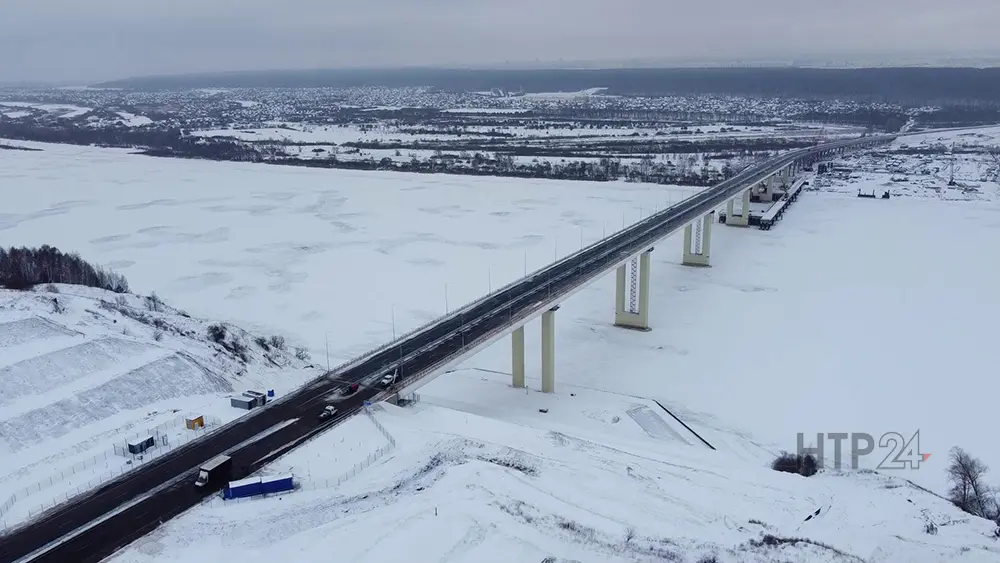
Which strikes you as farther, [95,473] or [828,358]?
[828,358]

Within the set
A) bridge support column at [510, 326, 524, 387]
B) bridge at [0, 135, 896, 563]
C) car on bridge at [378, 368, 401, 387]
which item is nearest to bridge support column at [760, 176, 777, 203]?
bridge at [0, 135, 896, 563]

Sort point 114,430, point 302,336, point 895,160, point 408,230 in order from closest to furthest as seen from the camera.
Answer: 1. point 114,430
2. point 302,336
3. point 408,230
4. point 895,160

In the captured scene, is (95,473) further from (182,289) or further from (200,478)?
(182,289)

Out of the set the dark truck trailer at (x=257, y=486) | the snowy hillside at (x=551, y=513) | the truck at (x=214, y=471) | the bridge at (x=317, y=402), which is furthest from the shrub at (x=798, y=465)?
the truck at (x=214, y=471)

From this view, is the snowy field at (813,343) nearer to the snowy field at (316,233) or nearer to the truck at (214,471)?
the snowy field at (316,233)

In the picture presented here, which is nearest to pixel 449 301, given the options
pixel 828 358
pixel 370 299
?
pixel 370 299

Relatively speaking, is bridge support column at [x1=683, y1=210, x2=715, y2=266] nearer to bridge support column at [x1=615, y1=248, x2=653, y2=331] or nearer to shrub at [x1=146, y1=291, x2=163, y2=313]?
bridge support column at [x1=615, y1=248, x2=653, y2=331]
